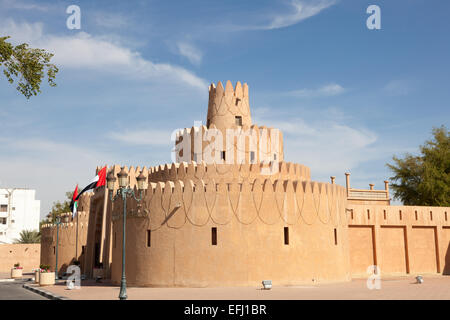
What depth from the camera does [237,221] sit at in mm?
24625

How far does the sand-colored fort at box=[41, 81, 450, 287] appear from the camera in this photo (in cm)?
2445

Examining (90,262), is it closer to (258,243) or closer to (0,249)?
(258,243)

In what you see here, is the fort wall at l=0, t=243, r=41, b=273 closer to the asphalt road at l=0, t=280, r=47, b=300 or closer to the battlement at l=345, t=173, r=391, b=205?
the asphalt road at l=0, t=280, r=47, b=300

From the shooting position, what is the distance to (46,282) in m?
28.0

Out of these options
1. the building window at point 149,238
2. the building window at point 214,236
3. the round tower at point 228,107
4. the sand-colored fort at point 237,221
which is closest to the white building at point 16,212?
the sand-colored fort at point 237,221

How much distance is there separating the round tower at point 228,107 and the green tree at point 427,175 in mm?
22769

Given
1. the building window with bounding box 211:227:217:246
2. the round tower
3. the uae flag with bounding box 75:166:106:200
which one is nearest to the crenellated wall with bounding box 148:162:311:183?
the building window with bounding box 211:227:217:246

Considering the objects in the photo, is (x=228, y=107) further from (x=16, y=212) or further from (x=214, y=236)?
(x=16, y=212)

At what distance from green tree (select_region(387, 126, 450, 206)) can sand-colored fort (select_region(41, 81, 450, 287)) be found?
44.1 feet

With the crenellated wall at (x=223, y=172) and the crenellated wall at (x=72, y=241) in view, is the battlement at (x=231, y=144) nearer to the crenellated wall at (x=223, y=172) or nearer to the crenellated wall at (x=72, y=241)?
the crenellated wall at (x=223, y=172)

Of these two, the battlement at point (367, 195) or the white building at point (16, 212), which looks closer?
the battlement at point (367, 195)

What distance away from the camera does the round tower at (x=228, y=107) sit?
1245 inches

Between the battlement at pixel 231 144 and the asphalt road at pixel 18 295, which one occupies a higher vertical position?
the battlement at pixel 231 144

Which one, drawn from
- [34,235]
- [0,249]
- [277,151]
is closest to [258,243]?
[277,151]
